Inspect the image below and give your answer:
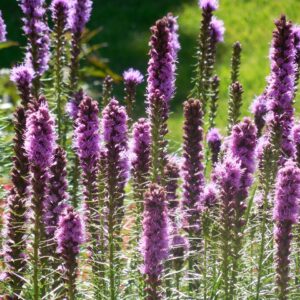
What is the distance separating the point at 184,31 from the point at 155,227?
36.1 ft

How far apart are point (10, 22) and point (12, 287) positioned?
1101 centimetres

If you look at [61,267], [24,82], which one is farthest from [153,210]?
[24,82]

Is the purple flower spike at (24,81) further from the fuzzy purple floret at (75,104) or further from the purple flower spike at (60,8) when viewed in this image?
the purple flower spike at (60,8)

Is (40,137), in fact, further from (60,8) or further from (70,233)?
(60,8)

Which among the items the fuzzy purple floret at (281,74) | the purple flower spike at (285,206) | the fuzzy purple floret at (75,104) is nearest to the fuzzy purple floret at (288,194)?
the purple flower spike at (285,206)

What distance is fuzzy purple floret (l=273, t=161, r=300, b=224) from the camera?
11.4ft

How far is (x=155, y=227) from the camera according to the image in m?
3.16

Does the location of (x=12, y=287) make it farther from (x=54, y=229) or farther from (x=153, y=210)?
(x=153, y=210)

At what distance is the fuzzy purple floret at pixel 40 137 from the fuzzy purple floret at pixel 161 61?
77cm

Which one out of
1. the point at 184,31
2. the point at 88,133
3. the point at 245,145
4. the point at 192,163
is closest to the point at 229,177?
the point at 245,145

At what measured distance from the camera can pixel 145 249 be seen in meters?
3.26

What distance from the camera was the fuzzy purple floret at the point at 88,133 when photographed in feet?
13.2

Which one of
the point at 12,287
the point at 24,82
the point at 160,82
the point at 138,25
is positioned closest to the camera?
the point at 12,287

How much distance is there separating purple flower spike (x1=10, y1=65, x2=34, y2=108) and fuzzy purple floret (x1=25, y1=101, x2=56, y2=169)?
1270 millimetres
